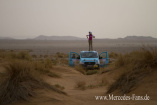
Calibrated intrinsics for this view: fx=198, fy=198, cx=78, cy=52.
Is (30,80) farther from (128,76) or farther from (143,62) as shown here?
(143,62)

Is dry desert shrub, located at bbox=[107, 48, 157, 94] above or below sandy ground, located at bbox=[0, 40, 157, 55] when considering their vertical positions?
above

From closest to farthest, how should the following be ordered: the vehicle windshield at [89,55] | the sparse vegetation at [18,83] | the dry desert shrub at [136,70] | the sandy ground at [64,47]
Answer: the sparse vegetation at [18,83] < the dry desert shrub at [136,70] < the vehicle windshield at [89,55] < the sandy ground at [64,47]

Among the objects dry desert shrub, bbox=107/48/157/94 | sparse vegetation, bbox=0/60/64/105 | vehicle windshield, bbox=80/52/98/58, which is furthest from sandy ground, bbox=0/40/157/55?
sparse vegetation, bbox=0/60/64/105

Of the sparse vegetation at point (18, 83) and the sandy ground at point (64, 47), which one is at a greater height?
the sparse vegetation at point (18, 83)

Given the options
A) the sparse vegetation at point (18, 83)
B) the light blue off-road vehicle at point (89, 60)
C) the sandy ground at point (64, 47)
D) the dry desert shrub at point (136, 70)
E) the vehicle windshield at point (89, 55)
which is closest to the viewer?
the sparse vegetation at point (18, 83)

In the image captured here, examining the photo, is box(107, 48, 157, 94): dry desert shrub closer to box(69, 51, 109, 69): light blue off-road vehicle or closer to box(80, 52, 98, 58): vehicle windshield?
box(69, 51, 109, 69): light blue off-road vehicle

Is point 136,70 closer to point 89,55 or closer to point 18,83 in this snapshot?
point 18,83

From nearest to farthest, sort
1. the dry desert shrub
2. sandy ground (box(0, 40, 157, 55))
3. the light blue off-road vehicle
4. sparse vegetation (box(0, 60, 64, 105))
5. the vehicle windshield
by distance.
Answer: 1. sparse vegetation (box(0, 60, 64, 105))
2. the dry desert shrub
3. the light blue off-road vehicle
4. the vehicle windshield
5. sandy ground (box(0, 40, 157, 55))

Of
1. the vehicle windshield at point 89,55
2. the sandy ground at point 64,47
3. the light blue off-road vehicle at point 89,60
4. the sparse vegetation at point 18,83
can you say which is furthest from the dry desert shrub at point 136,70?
the sandy ground at point 64,47

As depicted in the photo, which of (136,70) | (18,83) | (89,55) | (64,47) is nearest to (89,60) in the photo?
(89,55)

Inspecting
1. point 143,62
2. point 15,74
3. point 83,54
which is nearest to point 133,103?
point 143,62

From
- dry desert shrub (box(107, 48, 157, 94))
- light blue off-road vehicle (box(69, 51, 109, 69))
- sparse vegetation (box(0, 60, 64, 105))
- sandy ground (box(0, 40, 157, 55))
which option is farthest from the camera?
sandy ground (box(0, 40, 157, 55))

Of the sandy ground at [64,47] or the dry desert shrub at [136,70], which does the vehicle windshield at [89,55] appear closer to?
the sandy ground at [64,47]

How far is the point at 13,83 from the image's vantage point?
6184 millimetres
